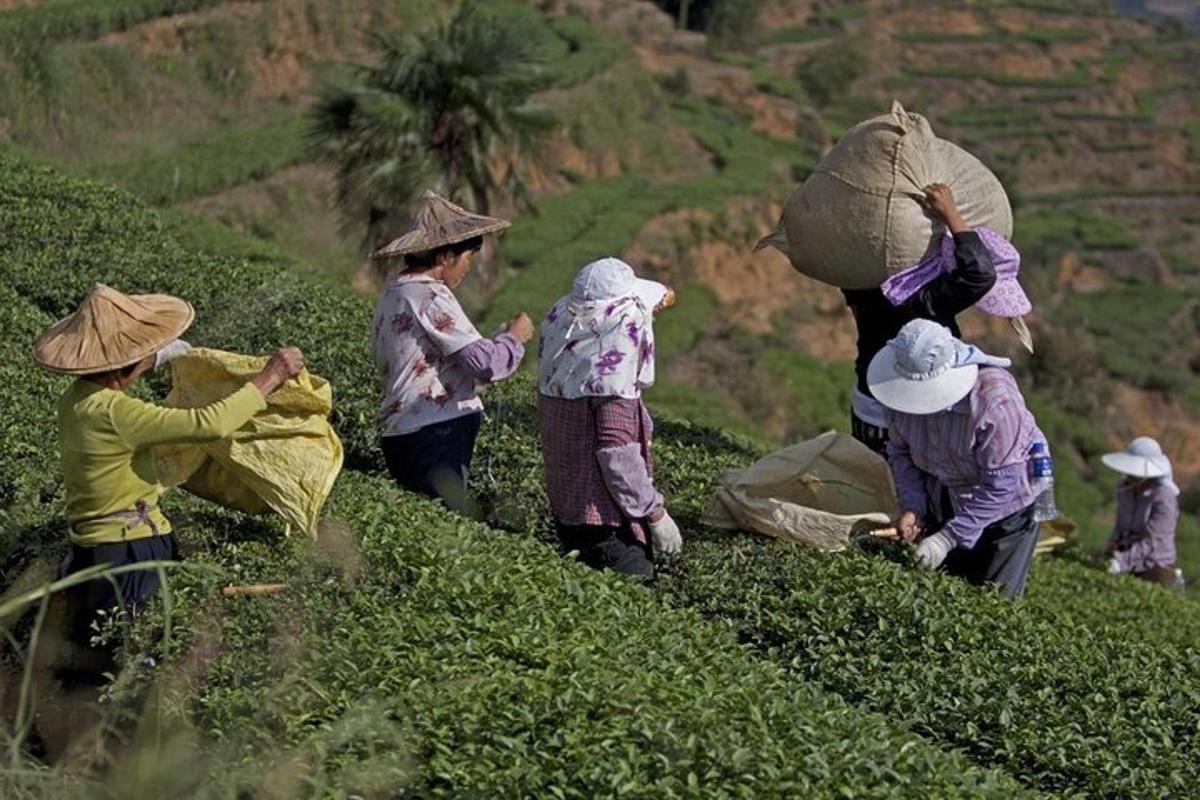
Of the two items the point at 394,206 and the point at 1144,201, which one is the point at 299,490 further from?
the point at 1144,201

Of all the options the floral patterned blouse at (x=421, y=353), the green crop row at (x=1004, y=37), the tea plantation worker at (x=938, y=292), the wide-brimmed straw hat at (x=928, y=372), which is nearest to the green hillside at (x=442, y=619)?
the floral patterned blouse at (x=421, y=353)

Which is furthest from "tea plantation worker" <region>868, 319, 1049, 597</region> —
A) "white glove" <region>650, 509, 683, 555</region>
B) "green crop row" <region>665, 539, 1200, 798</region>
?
"white glove" <region>650, 509, 683, 555</region>

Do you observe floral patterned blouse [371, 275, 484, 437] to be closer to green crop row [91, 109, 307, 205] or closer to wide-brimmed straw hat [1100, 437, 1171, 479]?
wide-brimmed straw hat [1100, 437, 1171, 479]

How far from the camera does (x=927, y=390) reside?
6.18 meters

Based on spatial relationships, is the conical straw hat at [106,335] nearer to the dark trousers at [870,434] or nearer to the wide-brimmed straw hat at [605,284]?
the wide-brimmed straw hat at [605,284]

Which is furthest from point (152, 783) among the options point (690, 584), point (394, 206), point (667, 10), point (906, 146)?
point (667, 10)

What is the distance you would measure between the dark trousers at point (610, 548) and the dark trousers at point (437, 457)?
74 centimetres

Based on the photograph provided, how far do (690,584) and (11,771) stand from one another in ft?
10.2

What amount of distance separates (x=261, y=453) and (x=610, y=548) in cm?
137

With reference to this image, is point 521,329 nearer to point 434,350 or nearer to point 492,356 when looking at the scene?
point 492,356

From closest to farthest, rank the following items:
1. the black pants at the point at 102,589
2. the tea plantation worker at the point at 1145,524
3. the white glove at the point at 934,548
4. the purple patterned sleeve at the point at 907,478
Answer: the black pants at the point at 102,589
the white glove at the point at 934,548
the purple patterned sleeve at the point at 907,478
the tea plantation worker at the point at 1145,524

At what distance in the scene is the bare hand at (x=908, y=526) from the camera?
656 centimetres

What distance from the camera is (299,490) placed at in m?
6.11

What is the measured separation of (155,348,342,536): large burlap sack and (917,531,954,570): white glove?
2.27 m
